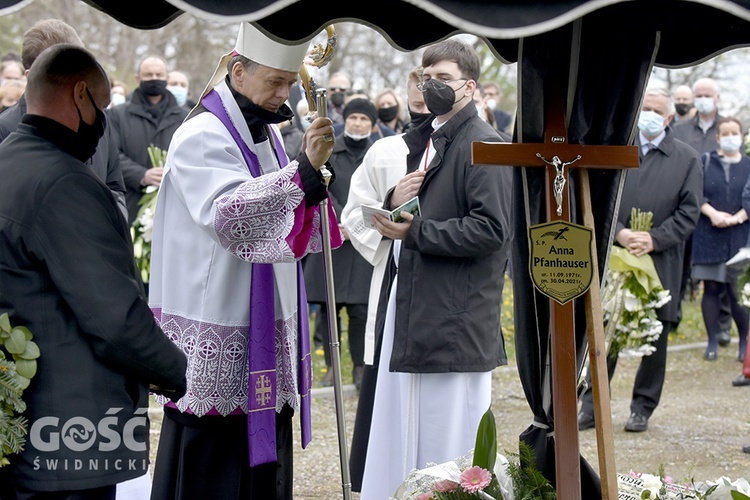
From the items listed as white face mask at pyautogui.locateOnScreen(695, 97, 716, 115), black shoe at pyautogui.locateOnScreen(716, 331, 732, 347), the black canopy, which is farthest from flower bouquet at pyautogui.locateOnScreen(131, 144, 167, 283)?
white face mask at pyautogui.locateOnScreen(695, 97, 716, 115)

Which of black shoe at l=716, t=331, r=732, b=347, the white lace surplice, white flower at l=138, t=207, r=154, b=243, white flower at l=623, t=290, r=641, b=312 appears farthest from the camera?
black shoe at l=716, t=331, r=732, b=347

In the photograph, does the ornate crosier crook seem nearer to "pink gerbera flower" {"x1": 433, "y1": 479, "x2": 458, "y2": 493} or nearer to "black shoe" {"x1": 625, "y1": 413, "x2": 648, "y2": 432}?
"pink gerbera flower" {"x1": 433, "y1": 479, "x2": 458, "y2": 493}

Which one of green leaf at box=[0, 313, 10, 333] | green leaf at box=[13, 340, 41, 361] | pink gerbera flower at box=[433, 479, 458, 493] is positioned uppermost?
green leaf at box=[0, 313, 10, 333]

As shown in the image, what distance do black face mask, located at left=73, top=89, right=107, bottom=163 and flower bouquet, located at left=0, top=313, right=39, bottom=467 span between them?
0.56m

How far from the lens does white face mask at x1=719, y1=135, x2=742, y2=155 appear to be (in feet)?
34.8

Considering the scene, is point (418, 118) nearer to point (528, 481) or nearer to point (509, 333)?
point (528, 481)

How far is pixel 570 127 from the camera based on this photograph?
369 centimetres

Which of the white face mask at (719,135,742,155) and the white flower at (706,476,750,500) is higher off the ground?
the white face mask at (719,135,742,155)

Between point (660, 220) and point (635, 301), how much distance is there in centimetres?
66

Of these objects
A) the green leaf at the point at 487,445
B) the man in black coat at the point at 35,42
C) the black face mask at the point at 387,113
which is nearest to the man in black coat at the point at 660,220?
the green leaf at the point at 487,445

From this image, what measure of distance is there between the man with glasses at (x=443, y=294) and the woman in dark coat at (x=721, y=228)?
19.8ft

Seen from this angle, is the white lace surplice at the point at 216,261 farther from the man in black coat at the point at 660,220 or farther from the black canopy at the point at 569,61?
the man in black coat at the point at 660,220

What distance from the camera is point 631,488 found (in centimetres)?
413

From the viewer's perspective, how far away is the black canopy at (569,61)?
3.58 m
